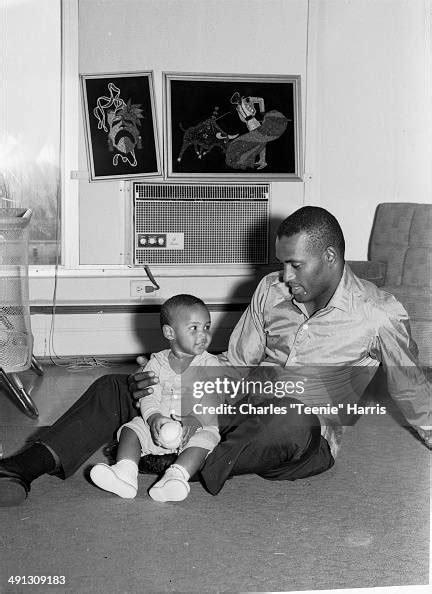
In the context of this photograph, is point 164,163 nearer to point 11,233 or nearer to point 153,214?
point 153,214

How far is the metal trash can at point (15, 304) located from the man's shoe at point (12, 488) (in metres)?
1.08

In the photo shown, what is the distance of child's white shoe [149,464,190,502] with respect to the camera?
2.08m

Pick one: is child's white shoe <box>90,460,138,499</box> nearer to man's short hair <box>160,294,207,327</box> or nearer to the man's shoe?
the man's shoe

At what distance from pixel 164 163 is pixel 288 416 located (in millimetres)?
2446

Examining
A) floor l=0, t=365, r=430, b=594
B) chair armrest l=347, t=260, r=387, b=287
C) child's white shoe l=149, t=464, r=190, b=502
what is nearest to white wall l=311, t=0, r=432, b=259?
chair armrest l=347, t=260, r=387, b=287

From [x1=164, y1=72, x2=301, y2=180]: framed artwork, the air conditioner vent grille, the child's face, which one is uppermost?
[x1=164, y1=72, x2=301, y2=180]: framed artwork

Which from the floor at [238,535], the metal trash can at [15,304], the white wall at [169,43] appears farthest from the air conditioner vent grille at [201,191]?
the floor at [238,535]

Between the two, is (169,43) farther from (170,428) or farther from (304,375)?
(170,428)

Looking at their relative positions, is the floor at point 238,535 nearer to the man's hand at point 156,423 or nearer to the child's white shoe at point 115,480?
the child's white shoe at point 115,480

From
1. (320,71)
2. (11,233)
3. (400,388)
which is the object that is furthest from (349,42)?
(400,388)

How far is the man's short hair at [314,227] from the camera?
7.21 ft

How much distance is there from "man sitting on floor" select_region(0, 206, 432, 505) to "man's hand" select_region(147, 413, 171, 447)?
69 millimetres

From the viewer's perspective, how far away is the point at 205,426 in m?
2.23

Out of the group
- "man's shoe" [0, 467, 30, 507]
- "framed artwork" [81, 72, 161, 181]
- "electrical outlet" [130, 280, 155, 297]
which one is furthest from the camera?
"electrical outlet" [130, 280, 155, 297]
